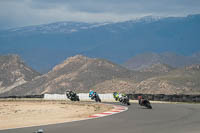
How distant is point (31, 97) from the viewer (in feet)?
209

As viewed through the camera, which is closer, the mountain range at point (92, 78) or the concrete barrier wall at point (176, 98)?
the concrete barrier wall at point (176, 98)

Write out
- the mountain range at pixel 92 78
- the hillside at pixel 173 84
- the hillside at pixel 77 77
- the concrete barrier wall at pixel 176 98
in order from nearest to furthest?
the concrete barrier wall at pixel 176 98 → the hillside at pixel 173 84 → the mountain range at pixel 92 78 → the hillside at pixel 77 77

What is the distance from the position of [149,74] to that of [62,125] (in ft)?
396

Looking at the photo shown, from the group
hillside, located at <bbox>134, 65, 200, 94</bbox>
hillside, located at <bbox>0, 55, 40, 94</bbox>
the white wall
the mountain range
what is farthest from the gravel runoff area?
hillside, located at <bbox>0, 55, 40, 94</bbox>

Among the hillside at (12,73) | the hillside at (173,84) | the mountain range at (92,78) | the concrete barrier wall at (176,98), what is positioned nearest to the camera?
the concrete barrier wall at (176,98)

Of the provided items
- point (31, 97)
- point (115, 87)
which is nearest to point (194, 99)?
point (31, 97)

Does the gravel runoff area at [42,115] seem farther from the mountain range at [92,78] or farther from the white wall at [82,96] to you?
the mountain range at [92,78]

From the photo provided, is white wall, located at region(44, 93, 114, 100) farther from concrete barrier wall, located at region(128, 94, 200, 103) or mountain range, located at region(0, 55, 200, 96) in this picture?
mountain range, located at region(0, 55, 200, 96)

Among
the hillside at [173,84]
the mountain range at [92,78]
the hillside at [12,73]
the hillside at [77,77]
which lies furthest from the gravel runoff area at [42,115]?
the hillside at [12,73]

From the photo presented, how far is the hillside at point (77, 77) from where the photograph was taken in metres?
132

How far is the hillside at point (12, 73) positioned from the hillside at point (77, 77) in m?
9.19

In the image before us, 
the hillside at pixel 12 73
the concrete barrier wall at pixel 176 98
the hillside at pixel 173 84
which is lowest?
the concrete barrier wall at pixel 176 98

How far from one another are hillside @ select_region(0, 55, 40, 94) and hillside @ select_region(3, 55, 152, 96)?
919 cm

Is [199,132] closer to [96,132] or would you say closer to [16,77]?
[96,132]
